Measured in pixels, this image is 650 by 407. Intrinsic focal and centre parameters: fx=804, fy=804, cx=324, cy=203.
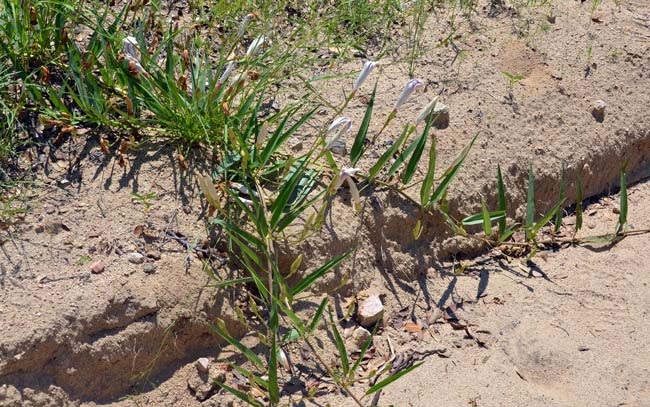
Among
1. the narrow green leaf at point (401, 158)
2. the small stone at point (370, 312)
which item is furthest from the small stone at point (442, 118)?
the small stone at point (370, 312)

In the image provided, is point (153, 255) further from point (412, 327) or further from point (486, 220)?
point (486, 220)

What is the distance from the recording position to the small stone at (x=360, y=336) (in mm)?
2932

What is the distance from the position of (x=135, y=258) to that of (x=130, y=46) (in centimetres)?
85

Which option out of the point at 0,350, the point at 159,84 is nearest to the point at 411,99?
the point at 159,84

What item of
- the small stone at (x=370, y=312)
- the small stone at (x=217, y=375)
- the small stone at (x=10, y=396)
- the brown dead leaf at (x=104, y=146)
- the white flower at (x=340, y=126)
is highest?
the white flower at (x=340, y=126)

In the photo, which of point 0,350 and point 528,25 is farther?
point 528,25

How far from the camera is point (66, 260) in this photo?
2758mm

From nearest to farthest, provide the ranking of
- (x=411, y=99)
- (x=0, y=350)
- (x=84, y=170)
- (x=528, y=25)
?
(x=0, y=350) → (x=84, y=170) → (x=411, y=99) → (x=528, y=25)

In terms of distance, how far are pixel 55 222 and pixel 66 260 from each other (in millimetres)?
176

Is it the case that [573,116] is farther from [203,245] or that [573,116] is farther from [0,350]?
[0,350]

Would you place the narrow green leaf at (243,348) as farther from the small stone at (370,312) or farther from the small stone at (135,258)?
the small stone at (370,312)

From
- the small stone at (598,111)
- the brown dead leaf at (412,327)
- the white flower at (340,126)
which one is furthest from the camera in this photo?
the small stone at (598,111)

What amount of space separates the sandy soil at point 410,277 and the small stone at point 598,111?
34mm

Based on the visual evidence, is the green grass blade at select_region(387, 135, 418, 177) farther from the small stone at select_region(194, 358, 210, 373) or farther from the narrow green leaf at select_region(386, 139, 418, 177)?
the small stone at select_region(194, 358, 210, 373)
